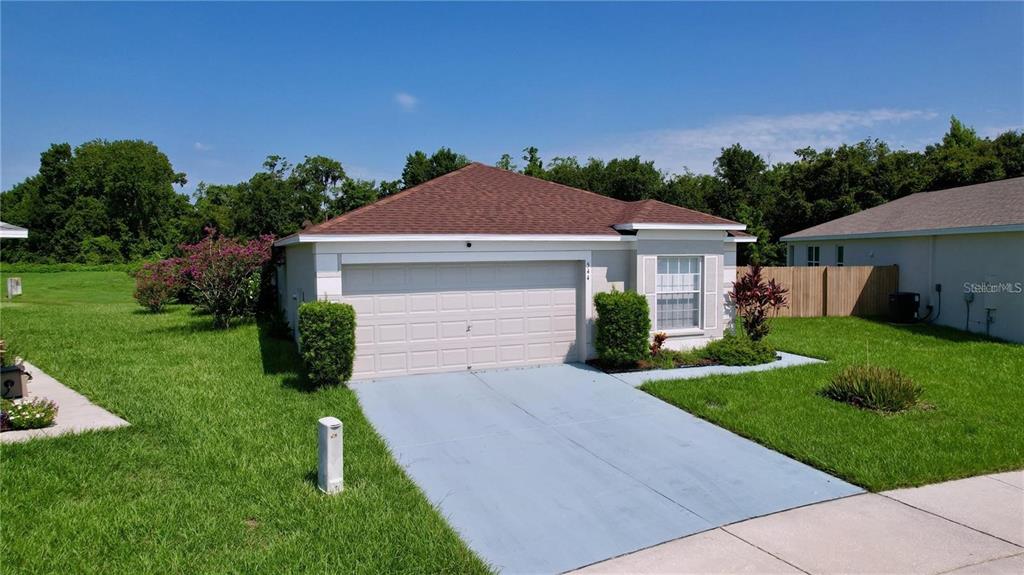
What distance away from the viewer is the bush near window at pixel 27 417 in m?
7.67

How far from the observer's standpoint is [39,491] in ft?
18.9

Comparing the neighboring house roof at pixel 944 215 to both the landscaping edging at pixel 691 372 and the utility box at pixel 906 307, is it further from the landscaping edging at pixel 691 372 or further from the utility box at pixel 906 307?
the landscaping edging at pixel 691 372

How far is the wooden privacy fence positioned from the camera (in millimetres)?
19875

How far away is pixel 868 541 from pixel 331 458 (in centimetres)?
482

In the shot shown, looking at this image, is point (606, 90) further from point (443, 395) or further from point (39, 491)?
point (39, 491)

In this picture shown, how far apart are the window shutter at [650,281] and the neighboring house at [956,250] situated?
9802mm

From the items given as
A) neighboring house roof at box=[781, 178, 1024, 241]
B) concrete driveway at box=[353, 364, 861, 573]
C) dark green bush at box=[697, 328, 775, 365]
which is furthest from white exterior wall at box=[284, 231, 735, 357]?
neighboring house roof at box=[781, 178, 1024, 241]

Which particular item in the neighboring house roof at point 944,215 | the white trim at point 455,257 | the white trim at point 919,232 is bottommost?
the white trim at point 455,257

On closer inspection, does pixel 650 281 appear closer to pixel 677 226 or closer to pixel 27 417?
pixel 677 226

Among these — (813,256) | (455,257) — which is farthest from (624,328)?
(813,256)

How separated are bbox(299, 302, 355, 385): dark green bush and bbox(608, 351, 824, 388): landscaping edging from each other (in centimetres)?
488

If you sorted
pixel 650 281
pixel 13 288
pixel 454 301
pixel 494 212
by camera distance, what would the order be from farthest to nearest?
pixel 13 288, pixel 494 212, pixel 650 281, pixel 454 301

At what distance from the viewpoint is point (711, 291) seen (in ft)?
42.6

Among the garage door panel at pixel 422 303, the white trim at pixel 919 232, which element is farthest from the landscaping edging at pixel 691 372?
the white trim at pixel 919 232
